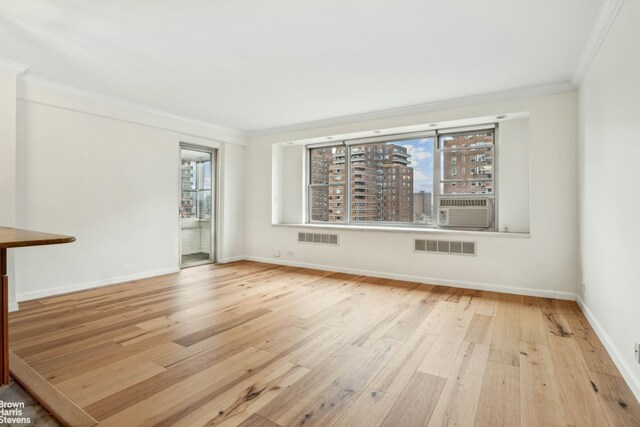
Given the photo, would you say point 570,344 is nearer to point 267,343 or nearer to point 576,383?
point 576,383

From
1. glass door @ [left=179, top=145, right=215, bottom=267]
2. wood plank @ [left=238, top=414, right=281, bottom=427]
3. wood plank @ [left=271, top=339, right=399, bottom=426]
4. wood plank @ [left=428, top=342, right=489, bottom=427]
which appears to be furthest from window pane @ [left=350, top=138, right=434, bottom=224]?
wood plank @ [left=238, top=414, right=281, bottom=427]

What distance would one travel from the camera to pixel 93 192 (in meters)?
4.17

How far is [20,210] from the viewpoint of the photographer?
355cm

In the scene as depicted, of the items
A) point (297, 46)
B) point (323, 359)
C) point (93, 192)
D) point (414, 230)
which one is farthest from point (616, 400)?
point (93, 192)

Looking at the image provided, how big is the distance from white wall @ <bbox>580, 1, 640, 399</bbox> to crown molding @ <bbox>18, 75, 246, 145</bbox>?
5.18 m

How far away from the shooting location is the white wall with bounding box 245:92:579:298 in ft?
Result: 12.0

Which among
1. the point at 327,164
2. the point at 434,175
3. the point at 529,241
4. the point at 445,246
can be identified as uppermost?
the point at 327,164

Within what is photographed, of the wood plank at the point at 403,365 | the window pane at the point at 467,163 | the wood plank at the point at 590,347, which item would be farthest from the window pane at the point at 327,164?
the wood plank at the point at 590,347

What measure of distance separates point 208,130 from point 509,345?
Answer: 17.3ft

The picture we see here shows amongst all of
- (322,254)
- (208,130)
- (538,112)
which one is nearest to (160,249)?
(208,130)

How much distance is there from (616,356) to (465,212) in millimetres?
2536

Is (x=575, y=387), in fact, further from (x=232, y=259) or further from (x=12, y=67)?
(x=12, y=67)

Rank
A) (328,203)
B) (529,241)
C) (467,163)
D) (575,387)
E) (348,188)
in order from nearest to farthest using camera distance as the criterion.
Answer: (575,387) < (529,241) < (467,163) < (348,188) < (328,203)

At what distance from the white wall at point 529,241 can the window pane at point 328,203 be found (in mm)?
674
